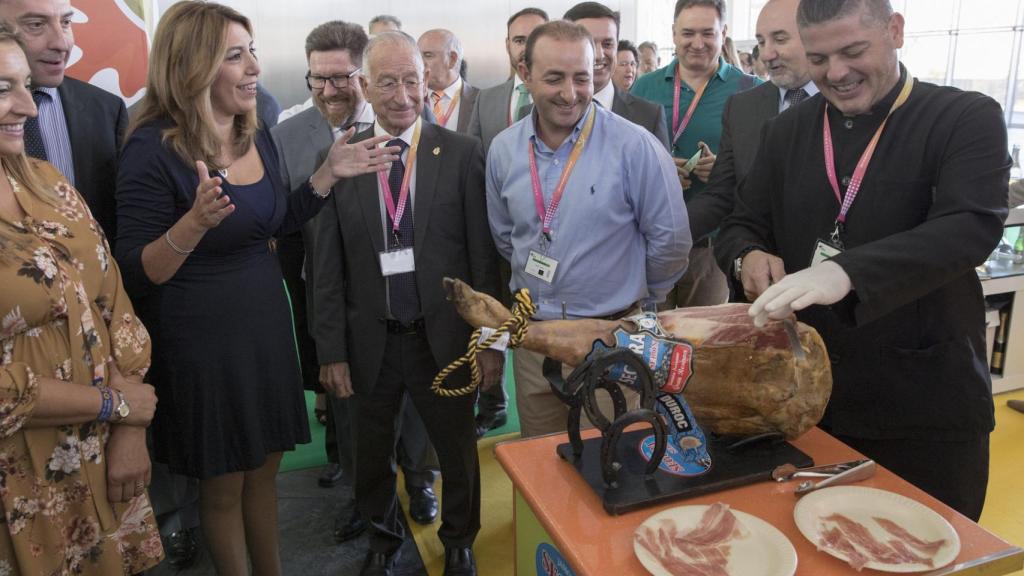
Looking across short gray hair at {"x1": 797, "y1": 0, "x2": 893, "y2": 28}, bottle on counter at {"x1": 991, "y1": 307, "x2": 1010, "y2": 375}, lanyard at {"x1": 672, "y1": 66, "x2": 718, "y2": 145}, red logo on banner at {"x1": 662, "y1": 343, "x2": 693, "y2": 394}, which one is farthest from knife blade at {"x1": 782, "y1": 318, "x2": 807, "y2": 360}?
bottle on counter at {"x1": 991, "y1": 307, "x2": 1010, "y2": 375}

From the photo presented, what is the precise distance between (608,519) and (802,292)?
1.89 feet

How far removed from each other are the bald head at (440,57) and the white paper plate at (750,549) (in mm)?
3483

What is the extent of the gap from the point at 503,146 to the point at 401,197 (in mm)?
392

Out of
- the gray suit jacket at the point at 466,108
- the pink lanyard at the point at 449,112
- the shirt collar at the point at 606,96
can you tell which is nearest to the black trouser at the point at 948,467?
the shirt collar at the point at 606,96

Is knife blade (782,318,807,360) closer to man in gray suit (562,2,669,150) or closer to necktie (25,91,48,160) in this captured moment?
man in gray suit (562,2,669,150)

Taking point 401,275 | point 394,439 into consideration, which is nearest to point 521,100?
point 401,275

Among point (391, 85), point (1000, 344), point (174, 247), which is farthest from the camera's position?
point (1000, 344)

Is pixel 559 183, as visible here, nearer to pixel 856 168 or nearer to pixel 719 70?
pixel 856 168

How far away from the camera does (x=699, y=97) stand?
3.34m

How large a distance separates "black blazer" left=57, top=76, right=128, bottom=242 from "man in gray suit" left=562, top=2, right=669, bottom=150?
1.79 metres

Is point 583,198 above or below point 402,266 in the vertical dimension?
above

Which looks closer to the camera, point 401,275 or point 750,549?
point 750,549

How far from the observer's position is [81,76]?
4.38 metres

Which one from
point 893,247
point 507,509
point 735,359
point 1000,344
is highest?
point 893,247
